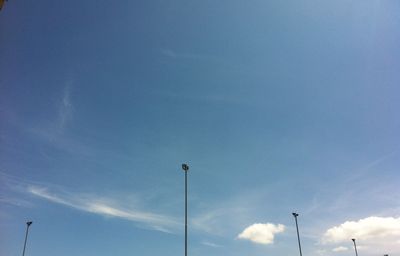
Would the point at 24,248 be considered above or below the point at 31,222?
below

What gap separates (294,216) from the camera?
63125 millimetres

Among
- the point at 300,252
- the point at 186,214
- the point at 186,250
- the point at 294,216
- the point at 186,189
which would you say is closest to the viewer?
the point at 186,250

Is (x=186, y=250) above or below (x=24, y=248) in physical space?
below

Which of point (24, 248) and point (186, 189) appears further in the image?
point (24, 248)

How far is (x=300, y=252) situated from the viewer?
57.3 m

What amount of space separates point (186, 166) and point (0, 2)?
2487cm

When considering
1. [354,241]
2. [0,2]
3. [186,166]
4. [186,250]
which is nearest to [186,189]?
[186,166]

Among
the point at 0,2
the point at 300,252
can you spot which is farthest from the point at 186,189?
the point at 300,252

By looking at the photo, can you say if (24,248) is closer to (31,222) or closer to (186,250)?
(31,222)

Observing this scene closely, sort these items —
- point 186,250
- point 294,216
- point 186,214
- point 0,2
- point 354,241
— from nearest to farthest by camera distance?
1. point 0,2
2. point 186,250
3. point 186,214
4. point 294,216
5. point 354,241

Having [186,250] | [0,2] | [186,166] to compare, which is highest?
[0,2]

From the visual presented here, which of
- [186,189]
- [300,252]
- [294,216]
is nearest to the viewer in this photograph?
[186,189]

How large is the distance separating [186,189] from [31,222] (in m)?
44.7

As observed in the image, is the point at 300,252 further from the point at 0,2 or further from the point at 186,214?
the point at 0,2
